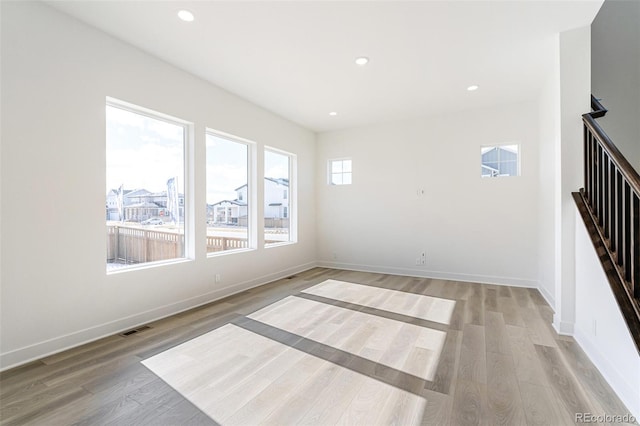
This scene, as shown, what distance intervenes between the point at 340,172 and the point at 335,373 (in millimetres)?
4563

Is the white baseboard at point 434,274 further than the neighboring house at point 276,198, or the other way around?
the neighboring house at point 276,198

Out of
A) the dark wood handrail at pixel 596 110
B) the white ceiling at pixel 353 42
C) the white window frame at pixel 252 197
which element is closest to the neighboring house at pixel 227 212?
the white window frame at pixel 252 197

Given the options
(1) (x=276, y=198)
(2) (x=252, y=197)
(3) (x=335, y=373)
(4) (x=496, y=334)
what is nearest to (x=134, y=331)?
(3) (x=335, y=373)

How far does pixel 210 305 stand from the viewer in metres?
3.74

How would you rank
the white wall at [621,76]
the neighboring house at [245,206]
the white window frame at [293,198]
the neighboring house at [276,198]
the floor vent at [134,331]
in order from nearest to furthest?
the floor vent at [134,331]
the white wall at [621,76]
the neighboring house at [245,206]
the neighboring house at [276,198]
the white window frame at [293,198]

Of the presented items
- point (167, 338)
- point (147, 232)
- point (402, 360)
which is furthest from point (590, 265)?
point (147, 232)

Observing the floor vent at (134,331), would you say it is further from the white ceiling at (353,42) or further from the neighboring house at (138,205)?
the white ceiling at (353,42)

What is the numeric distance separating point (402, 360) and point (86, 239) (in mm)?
3033

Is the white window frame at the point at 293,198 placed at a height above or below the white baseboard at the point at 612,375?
above

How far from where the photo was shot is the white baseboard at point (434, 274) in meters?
4.60

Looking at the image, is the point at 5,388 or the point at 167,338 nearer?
the point at 5,388

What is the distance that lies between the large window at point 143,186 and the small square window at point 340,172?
10.8ft

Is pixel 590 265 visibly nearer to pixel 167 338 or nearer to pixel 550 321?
pixel 550 321

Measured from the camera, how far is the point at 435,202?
5195 mm
